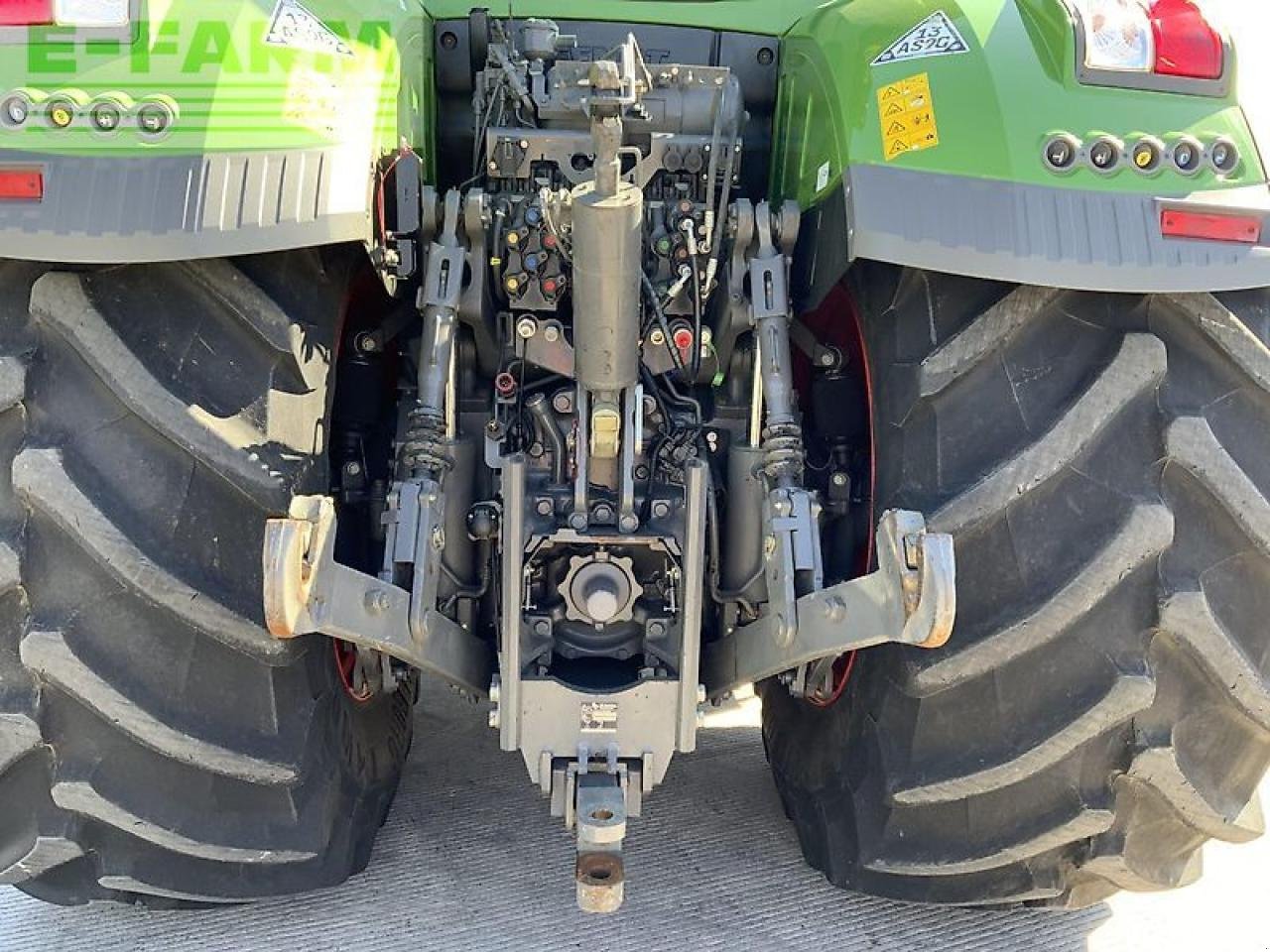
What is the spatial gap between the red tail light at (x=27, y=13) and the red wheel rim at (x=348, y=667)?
1.13m

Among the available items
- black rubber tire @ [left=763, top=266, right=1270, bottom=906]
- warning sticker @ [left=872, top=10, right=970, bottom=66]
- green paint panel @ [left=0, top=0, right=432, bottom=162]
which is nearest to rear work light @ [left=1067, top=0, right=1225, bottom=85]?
warning sticker @ [left=872, top=10, right=970, bottom=66]

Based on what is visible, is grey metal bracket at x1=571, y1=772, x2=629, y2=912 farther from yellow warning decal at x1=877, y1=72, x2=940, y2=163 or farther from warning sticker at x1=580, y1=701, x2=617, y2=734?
yellow warning decal at x1=877, y1=72, x2=940, y2=163

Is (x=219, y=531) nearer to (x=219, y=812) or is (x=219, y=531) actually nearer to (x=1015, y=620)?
(x=219, y=812)

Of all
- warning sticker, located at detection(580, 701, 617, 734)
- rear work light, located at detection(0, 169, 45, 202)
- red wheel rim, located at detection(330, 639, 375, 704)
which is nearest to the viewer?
rear work light, located at detection(0, 169, 45, 202)

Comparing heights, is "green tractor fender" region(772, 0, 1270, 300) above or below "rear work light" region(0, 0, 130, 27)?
below

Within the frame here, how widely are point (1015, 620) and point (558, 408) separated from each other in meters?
0.89

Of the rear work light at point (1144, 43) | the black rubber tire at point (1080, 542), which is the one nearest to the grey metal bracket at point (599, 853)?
the black rubber tire at point (1080, 542)

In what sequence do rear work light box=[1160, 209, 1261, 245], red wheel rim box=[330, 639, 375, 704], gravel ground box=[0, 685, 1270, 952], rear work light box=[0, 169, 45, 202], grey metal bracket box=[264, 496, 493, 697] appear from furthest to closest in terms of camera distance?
1. gravel ground box=[0, 685, 1270, 952]
2. red wheel rim box=[330, 639, 375, 704]
3. rear work light box=[1160, 209, 1261, 245]
4. rear work light box=[0, 169, 45, 202]
5. grey metal bracket box=[264, 496, 493, 697]

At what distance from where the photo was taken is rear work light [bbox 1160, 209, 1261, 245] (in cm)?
191

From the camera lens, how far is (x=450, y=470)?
224 cm

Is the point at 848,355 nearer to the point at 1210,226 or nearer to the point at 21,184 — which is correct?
the point at 1210,226

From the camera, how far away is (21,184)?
5.92ft

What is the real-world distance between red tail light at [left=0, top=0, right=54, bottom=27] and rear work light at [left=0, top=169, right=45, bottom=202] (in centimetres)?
23

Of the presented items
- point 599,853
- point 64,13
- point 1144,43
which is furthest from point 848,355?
point 64,13
